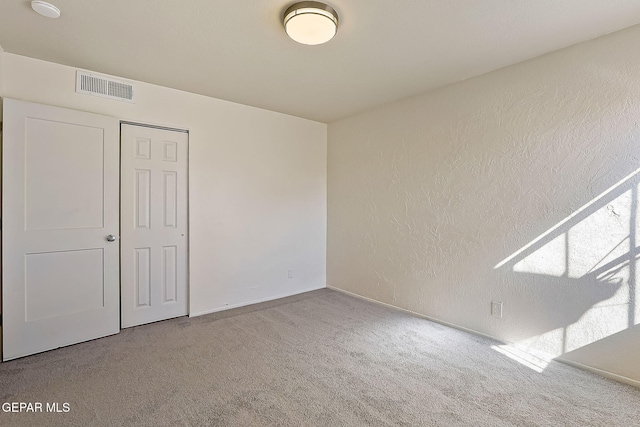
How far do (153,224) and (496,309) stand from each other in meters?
3.49

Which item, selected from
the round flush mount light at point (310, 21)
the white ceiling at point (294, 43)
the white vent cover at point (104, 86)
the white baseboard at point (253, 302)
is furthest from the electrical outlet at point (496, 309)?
the white vent cover at point (104, 86)

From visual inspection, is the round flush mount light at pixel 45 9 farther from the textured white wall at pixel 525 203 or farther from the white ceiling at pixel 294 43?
the textured white wall at pixel 525 203

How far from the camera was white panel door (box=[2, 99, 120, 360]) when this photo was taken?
2365mm

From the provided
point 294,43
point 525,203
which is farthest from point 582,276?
point 294,43

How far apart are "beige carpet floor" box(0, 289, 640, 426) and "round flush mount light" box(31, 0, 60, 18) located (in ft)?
8.10

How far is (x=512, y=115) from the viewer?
260 centimetres

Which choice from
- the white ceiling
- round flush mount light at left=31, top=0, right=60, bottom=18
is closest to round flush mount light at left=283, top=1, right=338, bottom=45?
the white ceiling

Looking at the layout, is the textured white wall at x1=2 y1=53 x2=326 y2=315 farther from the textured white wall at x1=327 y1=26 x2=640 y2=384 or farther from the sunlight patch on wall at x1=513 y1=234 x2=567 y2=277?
the sunlight patch on wall at x1=513 y1=234 x2=567 y2=277

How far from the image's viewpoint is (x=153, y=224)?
3.13 m

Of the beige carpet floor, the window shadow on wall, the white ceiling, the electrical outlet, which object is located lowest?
the beige carpet floor

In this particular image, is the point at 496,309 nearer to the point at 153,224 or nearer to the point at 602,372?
the point at 602,372

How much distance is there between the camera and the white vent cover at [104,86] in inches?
107

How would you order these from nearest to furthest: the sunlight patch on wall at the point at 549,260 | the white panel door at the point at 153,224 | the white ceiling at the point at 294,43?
the white ceiling at the point at 294,43, the sunlight patch on wall at the point at 549,260, the white panel door at the point at 153,224

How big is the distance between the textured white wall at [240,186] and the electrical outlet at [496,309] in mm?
2395
